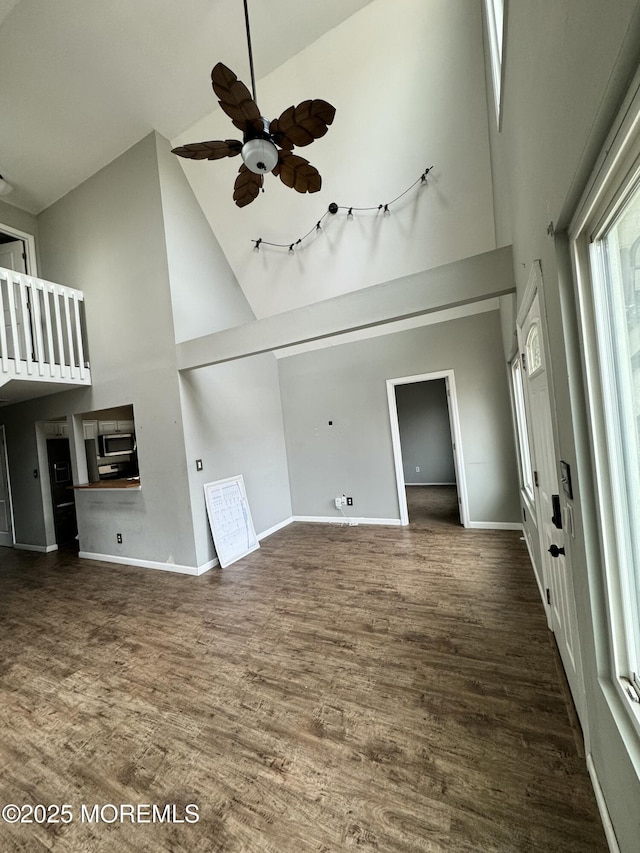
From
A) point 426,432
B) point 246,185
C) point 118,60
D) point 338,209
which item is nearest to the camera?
point 246,185

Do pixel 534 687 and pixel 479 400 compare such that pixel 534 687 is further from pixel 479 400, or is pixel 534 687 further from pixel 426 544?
pixel 479 400

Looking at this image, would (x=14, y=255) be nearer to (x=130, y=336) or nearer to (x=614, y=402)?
(x=130, y=336)

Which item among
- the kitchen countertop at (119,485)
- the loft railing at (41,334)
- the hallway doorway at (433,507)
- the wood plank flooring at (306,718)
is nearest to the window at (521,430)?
the wood plank flooring at (306,718)

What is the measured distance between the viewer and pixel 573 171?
0.87m

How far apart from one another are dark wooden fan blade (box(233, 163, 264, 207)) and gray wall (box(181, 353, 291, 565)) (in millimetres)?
2001

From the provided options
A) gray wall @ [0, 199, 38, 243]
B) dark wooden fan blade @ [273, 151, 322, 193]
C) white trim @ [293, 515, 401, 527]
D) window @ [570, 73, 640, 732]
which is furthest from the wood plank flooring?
gray wall @ [0, 199, 38, 243]

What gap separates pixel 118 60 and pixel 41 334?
9.55 feet

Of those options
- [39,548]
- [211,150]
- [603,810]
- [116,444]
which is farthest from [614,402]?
[39,548]

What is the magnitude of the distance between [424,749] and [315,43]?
5.27 m

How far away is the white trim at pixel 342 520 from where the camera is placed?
4898mm

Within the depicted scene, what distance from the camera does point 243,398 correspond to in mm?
4867

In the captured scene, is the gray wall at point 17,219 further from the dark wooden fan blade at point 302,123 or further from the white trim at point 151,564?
the dark wooden fan blade at point 302,123

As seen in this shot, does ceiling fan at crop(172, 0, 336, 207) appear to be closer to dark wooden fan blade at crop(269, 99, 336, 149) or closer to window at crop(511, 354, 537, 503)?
dark wooden fan blade at crop(269, 99, 336, 149)

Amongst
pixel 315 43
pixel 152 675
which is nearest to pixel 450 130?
pixel 315 43
